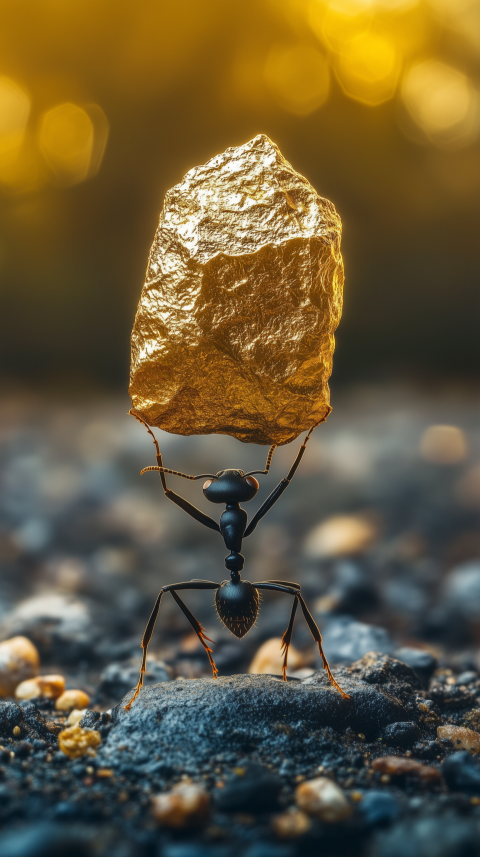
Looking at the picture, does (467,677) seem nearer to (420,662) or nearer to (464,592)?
(420,662)

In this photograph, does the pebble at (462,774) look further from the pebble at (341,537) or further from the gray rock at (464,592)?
the pebble at (341,537)

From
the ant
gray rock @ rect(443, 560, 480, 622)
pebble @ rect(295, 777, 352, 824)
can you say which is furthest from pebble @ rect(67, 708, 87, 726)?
gray rock @ rect(443, 560, 480, 622)

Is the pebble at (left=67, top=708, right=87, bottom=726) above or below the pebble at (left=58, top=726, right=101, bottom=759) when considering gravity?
above

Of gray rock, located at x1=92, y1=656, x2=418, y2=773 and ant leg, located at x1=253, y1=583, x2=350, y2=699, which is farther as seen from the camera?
ant leg, located at x1=253, y1=583, x2=350, y2=699

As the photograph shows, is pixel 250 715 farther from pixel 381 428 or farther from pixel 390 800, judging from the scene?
pixel 381 428

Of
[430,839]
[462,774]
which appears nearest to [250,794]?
[430,839]

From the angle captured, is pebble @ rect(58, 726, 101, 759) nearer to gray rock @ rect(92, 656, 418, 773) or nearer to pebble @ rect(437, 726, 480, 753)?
gray rock @ rect(92, 656, 418, 773)

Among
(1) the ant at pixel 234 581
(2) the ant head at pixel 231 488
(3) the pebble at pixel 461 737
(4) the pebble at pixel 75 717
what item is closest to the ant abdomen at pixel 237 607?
(1) the ant at pixel 234 581
